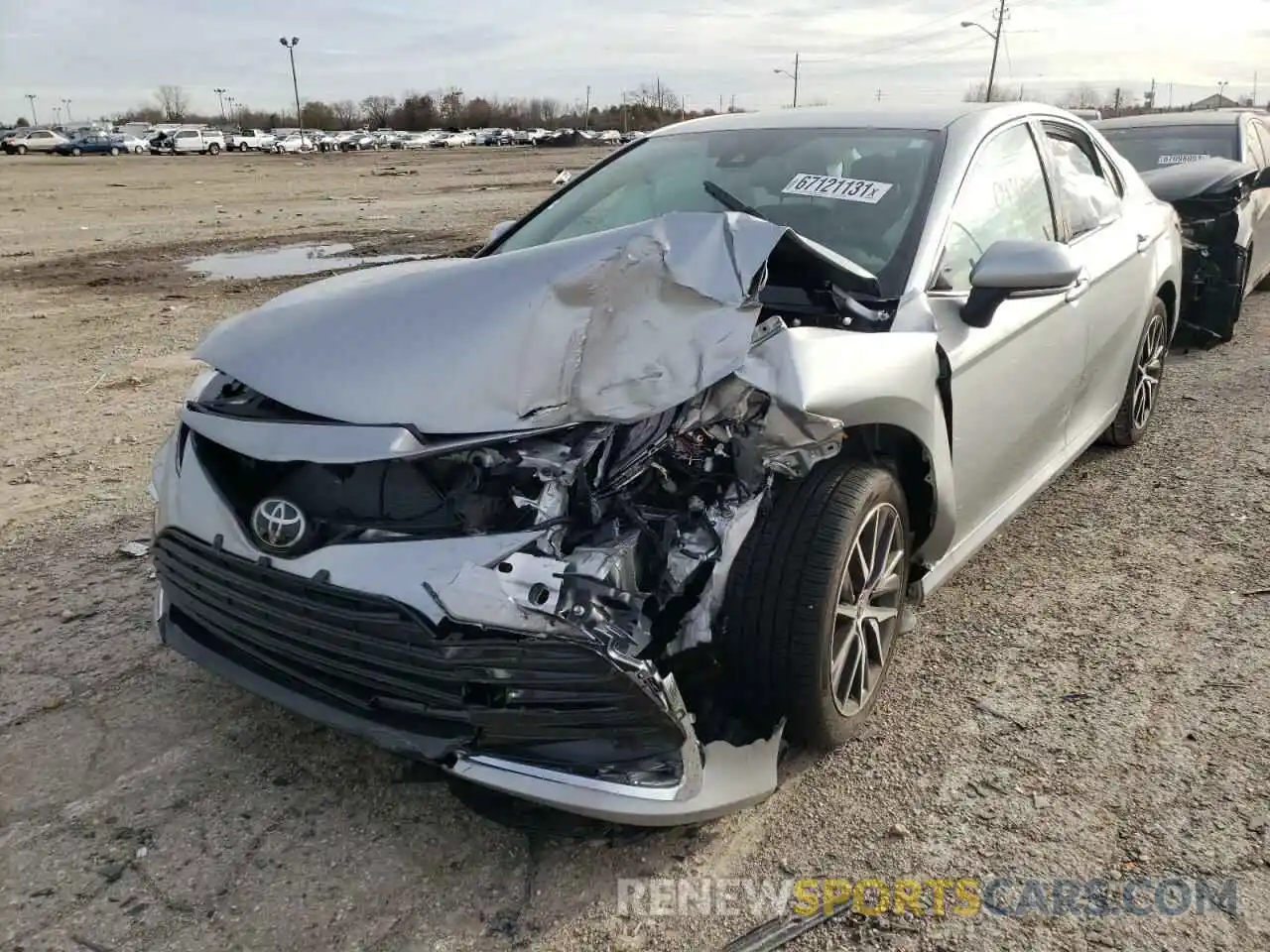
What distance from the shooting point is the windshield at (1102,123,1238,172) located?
8.05m

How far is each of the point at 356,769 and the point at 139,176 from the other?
3399 centimetres

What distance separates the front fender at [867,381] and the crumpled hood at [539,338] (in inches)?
4.1

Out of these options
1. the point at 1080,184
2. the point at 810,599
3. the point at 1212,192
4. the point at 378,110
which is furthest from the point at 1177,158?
the point at 378,110

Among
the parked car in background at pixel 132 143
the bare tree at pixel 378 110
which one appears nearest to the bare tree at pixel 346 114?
the bare tree at pixel 378 110

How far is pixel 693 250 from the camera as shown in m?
2.51

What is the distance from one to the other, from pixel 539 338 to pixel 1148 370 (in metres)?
3.89

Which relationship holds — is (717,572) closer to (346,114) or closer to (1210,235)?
(1210,235)

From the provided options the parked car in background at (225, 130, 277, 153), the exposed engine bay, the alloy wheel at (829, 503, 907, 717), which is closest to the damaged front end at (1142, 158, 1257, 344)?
the alloy wheel at (829, 503, 907, 717)

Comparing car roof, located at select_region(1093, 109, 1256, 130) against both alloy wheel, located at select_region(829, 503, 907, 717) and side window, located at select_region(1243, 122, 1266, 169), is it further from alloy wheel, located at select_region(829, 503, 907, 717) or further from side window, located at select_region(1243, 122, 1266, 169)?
alloy wheel, located at select_region(829, 503, 907, 717)

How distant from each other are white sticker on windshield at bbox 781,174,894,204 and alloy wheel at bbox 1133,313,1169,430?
7.40 feet

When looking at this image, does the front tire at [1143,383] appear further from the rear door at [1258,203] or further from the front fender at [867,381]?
the rear door at [1258,203]

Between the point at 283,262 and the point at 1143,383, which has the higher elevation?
the point at 1143,383

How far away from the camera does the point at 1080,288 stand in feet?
12.5

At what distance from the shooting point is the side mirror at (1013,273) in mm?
2883
